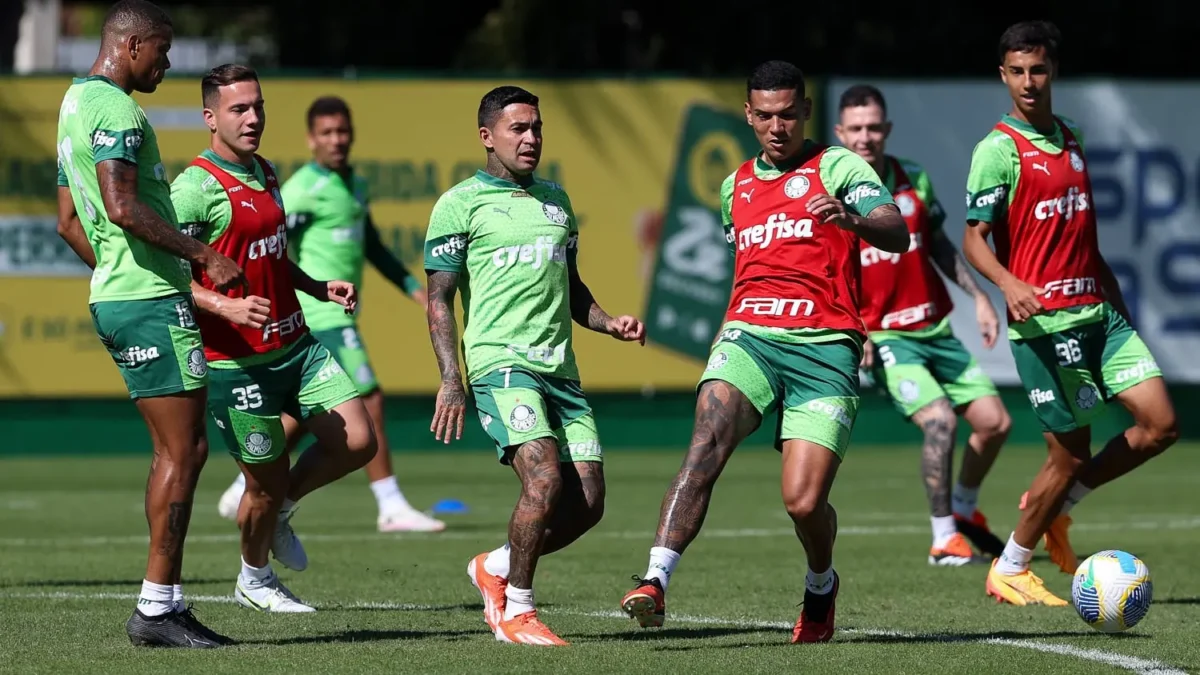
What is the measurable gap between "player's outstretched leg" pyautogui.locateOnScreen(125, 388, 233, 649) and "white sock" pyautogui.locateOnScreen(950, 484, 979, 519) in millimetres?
5313

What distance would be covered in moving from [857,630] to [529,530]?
153 centimetres

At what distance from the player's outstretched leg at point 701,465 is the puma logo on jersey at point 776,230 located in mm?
606

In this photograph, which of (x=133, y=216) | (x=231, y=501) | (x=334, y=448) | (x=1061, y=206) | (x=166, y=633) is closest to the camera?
(x=133, y=216)

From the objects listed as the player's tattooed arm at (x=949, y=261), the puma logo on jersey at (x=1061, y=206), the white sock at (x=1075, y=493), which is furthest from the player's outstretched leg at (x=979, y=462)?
the puma logo on jersey at (x=1061, y=206)

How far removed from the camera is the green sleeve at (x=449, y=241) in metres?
7.84

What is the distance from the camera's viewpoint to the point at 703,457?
7.60m

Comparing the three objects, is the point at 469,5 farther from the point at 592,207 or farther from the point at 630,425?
the point at 630,425

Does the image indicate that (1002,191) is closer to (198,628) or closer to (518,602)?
(518,602)

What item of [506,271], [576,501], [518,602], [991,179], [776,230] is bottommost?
[518,602]

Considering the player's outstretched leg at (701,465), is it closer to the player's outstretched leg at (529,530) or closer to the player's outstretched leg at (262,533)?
the player's outstretched leg at (529,530)

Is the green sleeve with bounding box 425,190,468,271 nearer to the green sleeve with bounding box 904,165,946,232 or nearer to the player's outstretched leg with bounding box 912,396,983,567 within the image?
the player's outstretched leg with bounding box 912,396,983,567

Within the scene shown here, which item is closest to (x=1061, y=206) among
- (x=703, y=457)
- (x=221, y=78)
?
(x=703, y=457)

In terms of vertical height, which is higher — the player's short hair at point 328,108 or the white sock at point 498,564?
the player's short hair at point 328,108

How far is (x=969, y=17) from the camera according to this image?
2398 cm
